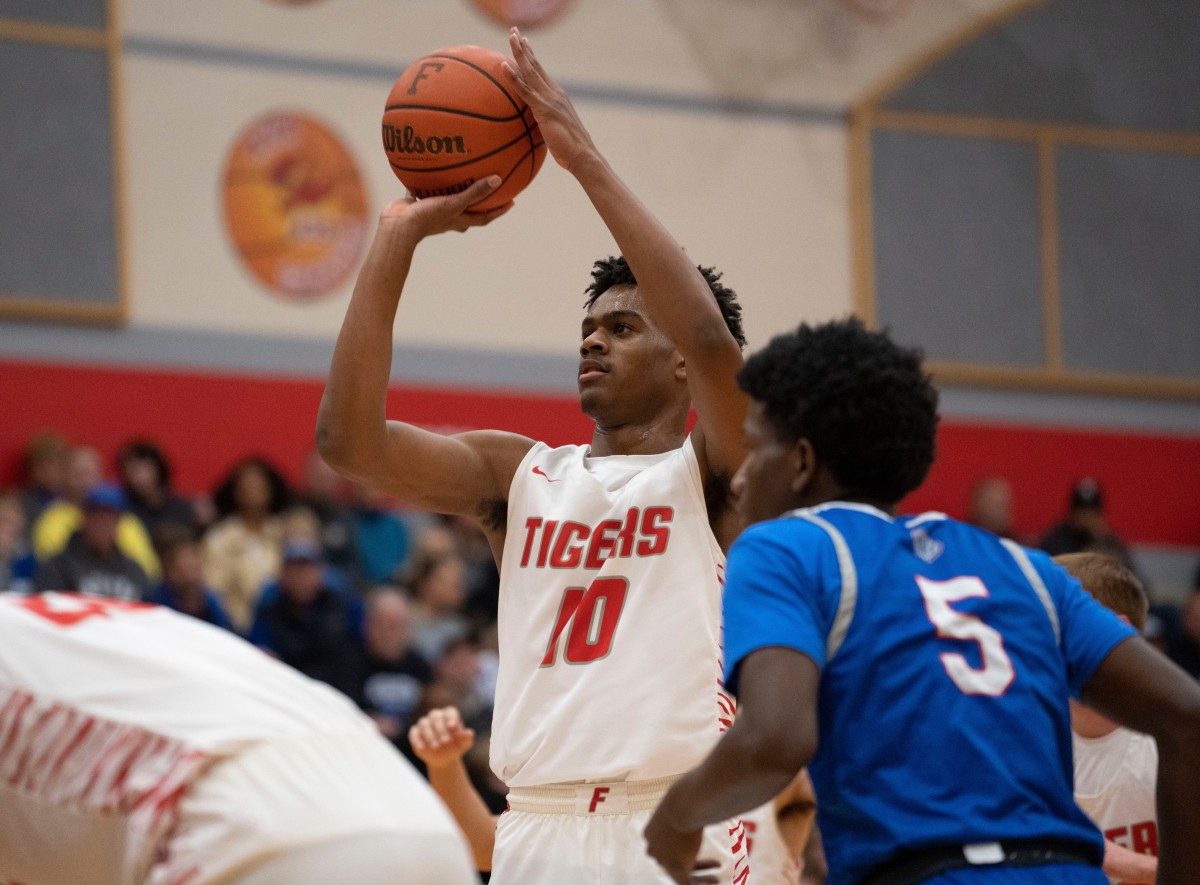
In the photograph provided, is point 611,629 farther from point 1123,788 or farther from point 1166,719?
point 1123,788

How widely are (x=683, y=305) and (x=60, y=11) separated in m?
10.5

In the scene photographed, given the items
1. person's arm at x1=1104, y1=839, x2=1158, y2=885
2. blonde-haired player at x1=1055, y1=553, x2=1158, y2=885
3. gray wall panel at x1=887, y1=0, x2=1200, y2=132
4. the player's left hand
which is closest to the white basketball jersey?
the player's left hand

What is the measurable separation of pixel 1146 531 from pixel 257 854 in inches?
581

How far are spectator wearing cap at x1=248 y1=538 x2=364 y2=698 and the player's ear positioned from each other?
23.7 ft

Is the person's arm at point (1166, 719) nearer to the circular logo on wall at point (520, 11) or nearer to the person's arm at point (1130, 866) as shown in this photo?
the person's arm at point (1130, 866)

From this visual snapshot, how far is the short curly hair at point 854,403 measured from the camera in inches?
121

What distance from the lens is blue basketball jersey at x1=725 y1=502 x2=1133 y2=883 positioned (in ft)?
9.36

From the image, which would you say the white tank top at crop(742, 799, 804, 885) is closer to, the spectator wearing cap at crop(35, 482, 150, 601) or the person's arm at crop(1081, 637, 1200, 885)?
the person's arm at crop(1081, 637, 1200, 885)

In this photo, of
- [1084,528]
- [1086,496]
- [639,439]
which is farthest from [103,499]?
[1086,496]

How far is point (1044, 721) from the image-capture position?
2.95m

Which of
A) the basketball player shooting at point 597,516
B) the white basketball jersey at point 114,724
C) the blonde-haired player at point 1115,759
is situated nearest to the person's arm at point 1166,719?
the basketball player shooting at point 597,516

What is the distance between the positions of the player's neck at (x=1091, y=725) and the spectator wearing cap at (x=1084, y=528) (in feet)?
29.4

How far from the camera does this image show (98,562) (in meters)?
9.86

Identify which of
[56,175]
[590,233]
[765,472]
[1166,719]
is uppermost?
[56,175]
